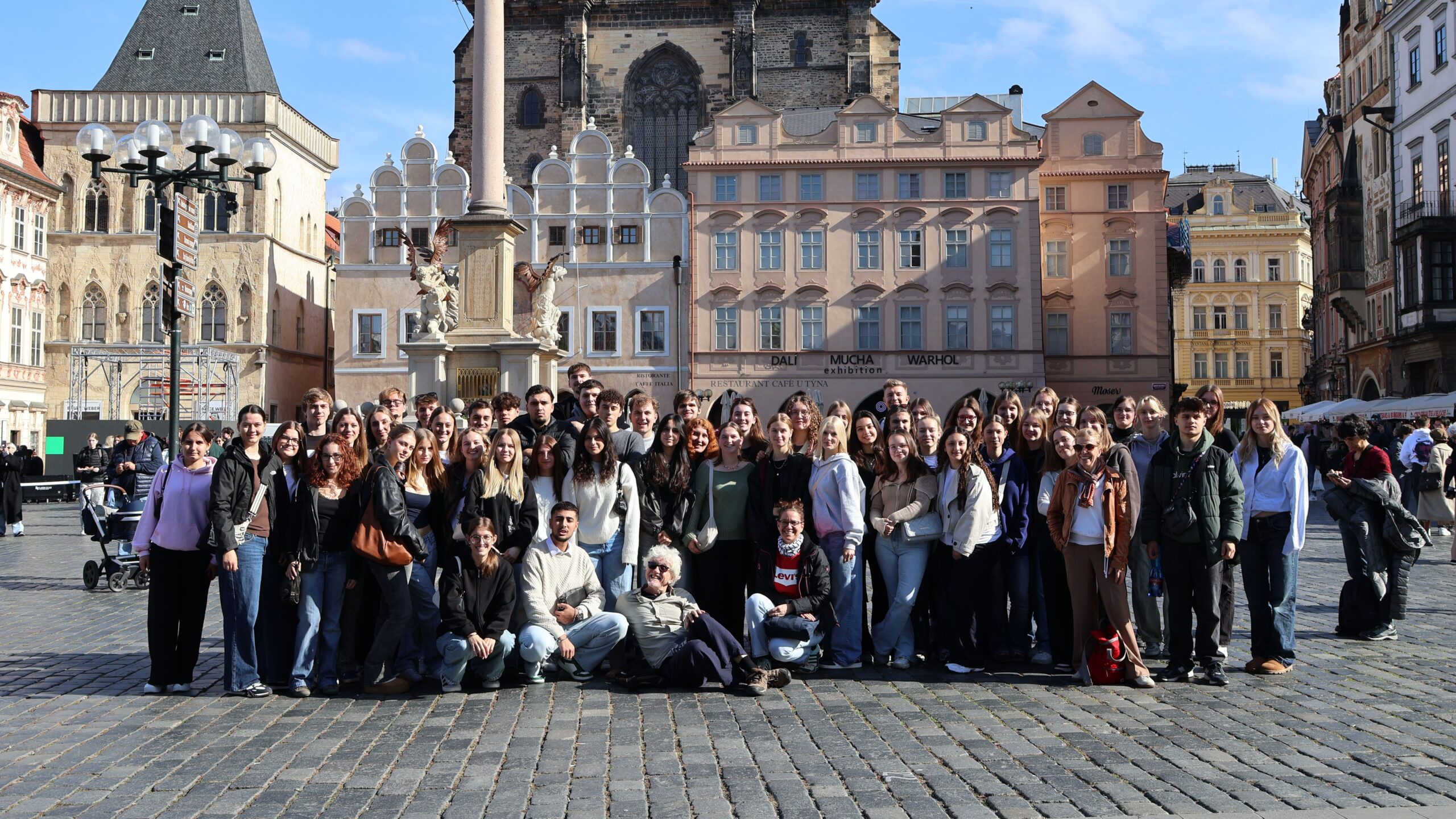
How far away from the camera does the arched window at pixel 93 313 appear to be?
45156 millimetres

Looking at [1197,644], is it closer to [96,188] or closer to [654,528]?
[654,528]

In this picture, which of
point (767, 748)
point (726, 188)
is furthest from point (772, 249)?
point (767, 748)

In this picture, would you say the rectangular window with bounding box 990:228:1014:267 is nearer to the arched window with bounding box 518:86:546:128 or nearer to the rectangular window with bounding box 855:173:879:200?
the rectangular window with bounding box 855:173:879:200

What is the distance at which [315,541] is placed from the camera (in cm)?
809

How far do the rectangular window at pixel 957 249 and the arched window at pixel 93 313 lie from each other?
27.9 meters

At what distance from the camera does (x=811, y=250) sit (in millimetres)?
43625

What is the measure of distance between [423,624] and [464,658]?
54 cm

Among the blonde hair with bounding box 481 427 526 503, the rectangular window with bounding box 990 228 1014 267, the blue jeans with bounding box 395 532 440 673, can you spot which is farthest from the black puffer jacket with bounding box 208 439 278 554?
the rectangular window with bounding box 990 228 1014 267

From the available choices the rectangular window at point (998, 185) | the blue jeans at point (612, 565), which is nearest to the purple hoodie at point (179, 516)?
the blue jeans at point (612, 565)

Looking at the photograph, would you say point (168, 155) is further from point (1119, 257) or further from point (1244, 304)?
point (1244, 304)

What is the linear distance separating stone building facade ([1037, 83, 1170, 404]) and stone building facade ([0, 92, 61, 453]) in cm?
3242

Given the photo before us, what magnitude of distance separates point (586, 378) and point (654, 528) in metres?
2.07

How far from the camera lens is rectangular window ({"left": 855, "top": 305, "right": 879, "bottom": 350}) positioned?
143 ft

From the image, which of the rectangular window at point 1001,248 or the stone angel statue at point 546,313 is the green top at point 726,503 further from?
the rectangular window at point 1001,248
